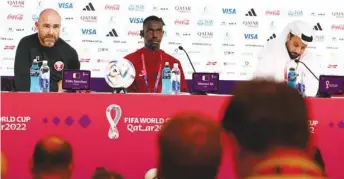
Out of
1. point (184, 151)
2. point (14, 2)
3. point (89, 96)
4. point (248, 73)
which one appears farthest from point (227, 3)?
point (184, 151)

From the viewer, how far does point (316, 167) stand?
97 centimetres

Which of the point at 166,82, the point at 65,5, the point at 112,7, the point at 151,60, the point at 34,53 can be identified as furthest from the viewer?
the point at 112,7

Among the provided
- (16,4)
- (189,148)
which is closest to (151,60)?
(16,4)

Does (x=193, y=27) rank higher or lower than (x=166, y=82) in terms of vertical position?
higher

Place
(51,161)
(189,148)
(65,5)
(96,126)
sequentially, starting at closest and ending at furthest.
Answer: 1. (189,148)
2. (51,161)
3. (96,126)
4. (65,5)

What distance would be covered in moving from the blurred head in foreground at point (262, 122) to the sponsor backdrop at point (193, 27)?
6.78m

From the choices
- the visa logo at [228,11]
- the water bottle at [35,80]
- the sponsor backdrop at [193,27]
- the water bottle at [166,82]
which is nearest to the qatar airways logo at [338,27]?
the sponsor backdrop at [193,27]

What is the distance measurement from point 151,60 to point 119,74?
1.27 m

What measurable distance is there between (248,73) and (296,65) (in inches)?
90.5

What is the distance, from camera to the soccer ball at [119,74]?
4867mm

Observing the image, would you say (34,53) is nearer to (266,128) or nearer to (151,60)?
(151,60)

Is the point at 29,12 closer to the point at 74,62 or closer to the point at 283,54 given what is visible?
the point at 74,62

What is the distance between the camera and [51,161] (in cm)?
204

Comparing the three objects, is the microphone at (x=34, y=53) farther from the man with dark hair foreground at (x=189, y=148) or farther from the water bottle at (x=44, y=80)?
the man with dark hair foreground at (x=189, y=148)
